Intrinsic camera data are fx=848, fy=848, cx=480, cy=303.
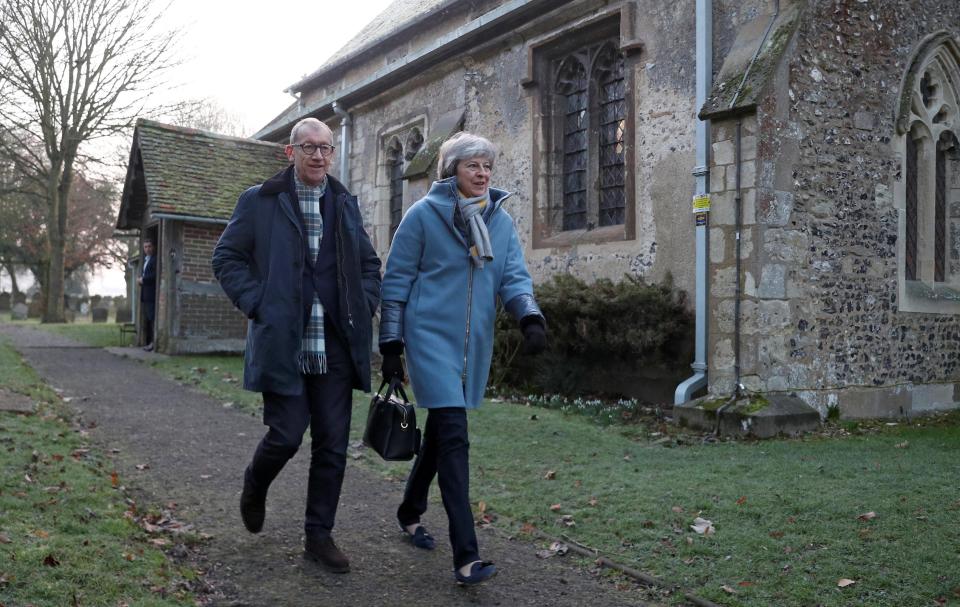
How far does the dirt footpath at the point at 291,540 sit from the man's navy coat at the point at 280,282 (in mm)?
864

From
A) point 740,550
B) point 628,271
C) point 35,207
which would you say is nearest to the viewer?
point 740,550

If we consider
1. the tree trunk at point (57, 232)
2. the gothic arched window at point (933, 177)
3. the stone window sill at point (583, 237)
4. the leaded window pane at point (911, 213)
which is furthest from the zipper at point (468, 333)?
the tree trunk at point (57, 232)

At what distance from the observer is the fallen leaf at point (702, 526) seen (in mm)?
4641

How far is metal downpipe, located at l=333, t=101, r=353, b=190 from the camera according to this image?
1759 cm

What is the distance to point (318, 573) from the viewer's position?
153 inches

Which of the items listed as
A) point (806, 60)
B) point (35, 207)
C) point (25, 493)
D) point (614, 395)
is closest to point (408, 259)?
point (25, 493)

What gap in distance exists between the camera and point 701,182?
29.5 ft

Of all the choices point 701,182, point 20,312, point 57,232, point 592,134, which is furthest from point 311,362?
point 20,312

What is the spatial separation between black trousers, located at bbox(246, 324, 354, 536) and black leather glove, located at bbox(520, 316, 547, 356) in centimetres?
85

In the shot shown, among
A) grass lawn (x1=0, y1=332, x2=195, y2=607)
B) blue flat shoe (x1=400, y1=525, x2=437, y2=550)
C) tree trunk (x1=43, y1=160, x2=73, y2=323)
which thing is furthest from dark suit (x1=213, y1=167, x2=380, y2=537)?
tree trunk (x1=43, y1=160, x2=73, y2=323)

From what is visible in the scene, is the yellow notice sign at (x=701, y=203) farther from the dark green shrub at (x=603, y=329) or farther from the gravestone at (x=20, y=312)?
the gravestone at (x=20, y=312)

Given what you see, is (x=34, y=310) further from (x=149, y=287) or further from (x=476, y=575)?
(x=476, y=575)

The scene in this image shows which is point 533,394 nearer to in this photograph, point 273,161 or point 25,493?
point 25,493

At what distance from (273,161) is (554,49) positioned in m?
9.21
